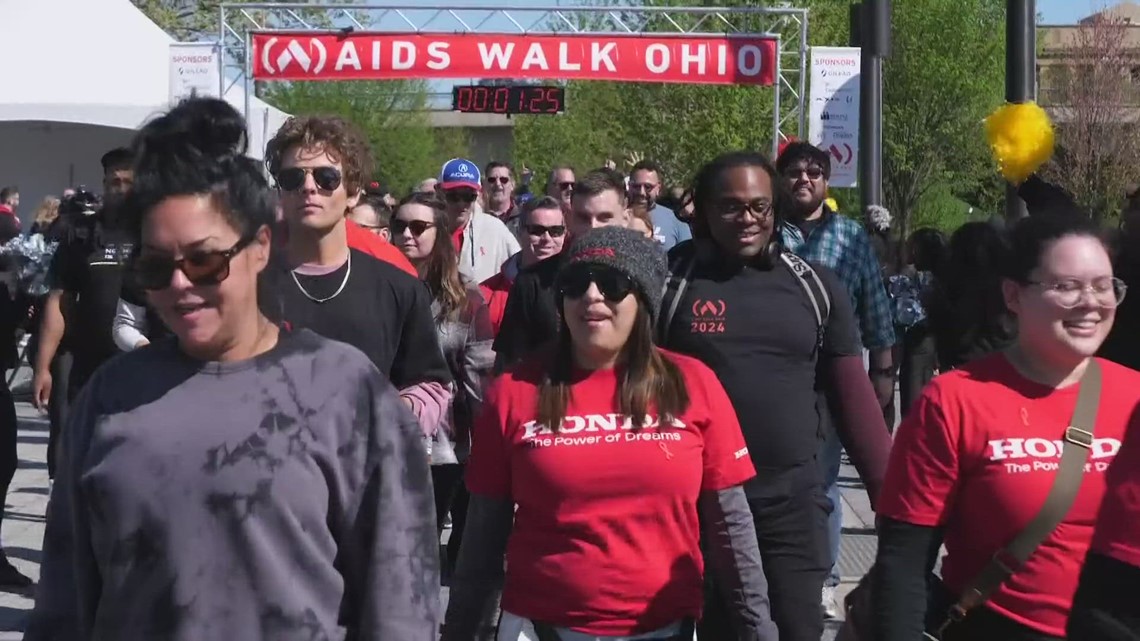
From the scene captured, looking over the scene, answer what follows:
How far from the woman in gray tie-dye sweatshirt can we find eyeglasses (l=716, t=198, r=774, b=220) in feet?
7.47

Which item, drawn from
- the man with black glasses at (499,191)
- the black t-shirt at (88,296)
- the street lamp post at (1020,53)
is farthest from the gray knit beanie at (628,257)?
the man with black glasses at (499,191)

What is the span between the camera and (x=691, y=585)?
4.10 meters

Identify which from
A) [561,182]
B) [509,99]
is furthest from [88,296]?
[509,99]

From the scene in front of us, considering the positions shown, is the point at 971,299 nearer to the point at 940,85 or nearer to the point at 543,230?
the point at 543,230

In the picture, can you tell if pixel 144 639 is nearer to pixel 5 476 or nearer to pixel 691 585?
pixel 691 585

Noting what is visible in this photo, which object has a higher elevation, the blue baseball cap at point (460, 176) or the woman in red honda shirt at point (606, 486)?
the blue baseball cap at point (460, 176)

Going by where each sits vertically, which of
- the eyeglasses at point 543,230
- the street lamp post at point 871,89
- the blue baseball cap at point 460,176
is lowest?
the eyeglasses at point 543,230

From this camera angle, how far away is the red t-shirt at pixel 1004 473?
3.59 m

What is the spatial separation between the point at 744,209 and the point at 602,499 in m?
Answer: 1.33

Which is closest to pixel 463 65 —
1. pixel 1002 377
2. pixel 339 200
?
pixel 339 200

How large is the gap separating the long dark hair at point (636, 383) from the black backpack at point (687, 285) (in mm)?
600

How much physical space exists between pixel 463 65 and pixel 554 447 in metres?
16.8

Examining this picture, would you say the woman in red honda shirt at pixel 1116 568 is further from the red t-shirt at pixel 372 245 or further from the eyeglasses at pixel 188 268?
the red t-shirt at pixel 372 245

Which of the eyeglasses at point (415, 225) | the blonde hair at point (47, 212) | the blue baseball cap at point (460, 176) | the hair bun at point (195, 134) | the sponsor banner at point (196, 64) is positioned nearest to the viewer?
the hair bun at point (195, 134)
